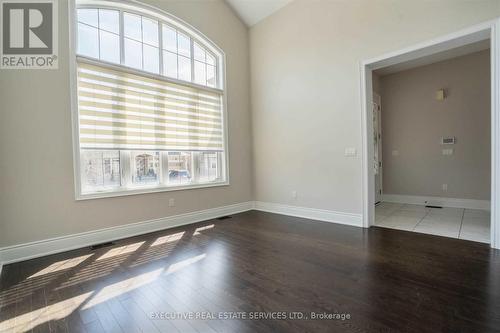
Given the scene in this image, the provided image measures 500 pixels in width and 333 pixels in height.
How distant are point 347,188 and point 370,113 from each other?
126cm

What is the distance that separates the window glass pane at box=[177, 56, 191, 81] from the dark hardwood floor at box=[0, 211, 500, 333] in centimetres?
291

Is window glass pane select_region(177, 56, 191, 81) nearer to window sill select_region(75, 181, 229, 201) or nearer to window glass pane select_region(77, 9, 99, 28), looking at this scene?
window glass pane select_region(77, 9, 99, 28)

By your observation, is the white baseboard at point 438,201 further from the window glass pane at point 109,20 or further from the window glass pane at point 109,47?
the window glass pane at point 109,20

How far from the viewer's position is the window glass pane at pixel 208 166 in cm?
471

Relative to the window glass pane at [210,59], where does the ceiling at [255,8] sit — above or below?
above

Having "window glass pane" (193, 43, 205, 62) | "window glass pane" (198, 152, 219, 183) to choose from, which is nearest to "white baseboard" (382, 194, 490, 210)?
"window glass pane" (198, 152, 219, 183)

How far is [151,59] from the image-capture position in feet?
13.0

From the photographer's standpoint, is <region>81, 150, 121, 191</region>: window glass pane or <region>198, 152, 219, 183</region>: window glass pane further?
<region>198, 152, 219, 183</region>: window glass pane

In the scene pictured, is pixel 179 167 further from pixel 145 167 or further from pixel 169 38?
pixel 169 38

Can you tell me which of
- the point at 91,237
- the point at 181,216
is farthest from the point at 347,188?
the point at 91,237

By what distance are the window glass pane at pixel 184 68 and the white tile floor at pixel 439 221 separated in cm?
427

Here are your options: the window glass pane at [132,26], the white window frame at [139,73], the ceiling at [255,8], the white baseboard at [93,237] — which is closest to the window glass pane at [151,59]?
the white window frame at [139,73]

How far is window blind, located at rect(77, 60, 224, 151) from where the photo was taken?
3.31m

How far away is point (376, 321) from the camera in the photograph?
1624mm
